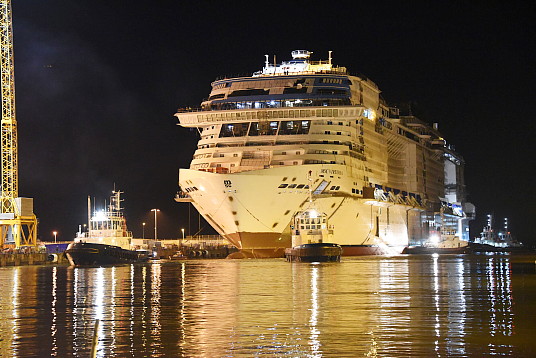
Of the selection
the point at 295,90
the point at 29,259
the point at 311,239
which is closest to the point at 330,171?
the point at 311,239

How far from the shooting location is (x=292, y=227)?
80812mm

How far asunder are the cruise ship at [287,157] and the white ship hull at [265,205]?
0.30 ft

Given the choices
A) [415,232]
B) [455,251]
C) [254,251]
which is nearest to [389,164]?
[415,232]

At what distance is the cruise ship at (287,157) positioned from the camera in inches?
3236

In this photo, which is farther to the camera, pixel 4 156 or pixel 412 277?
pixel 4 156

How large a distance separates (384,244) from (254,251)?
21491 mm

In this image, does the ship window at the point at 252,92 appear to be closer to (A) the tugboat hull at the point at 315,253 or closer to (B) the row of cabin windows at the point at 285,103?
(B) the row of cabin windows at the point at 285,103

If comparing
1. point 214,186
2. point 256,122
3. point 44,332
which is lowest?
point 44,332

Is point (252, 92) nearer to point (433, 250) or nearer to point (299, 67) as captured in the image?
point (299, 67)

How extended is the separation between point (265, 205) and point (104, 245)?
14.8 meters

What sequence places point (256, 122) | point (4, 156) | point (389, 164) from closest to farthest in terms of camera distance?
point (256, 122)
point (4, 156)
point (389, 164)

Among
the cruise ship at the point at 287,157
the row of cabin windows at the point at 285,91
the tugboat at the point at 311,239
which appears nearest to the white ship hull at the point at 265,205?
the cruise ship at the point at 287,157

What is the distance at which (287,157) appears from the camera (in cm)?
8475

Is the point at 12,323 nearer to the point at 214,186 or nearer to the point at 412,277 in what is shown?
the point at 412,277
